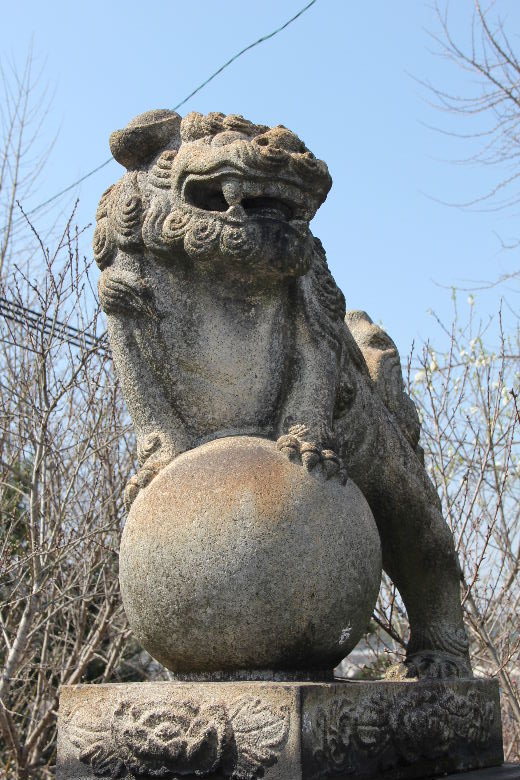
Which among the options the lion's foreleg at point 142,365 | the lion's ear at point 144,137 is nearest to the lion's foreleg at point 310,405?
the lion's foreleg at point 142,365

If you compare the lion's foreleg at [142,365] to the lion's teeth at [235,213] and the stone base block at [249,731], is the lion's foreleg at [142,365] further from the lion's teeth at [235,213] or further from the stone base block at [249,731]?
the stone base block at [249,731]

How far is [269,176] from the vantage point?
298 cm

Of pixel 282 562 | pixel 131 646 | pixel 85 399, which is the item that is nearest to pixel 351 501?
pixel 282 562

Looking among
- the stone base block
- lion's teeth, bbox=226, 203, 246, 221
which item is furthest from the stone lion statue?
the stone base block

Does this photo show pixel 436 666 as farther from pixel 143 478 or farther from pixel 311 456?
pixel 143 478

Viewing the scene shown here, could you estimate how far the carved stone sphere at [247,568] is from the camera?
2594 mm

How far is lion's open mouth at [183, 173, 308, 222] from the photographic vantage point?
296 centimetres

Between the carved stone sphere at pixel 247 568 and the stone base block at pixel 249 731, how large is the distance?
0.14 m

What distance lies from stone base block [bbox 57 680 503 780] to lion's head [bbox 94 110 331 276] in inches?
53.1

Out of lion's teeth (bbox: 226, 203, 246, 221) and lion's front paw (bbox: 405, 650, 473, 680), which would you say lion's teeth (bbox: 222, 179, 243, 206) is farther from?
lion's front paw (bbox: 405, 650, 473, 680)

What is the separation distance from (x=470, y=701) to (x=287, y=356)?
1.40 meters

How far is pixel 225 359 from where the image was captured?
121 inches

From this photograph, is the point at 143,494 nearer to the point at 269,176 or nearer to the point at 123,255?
the point at 123,255

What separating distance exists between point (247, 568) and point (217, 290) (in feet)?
3.27
